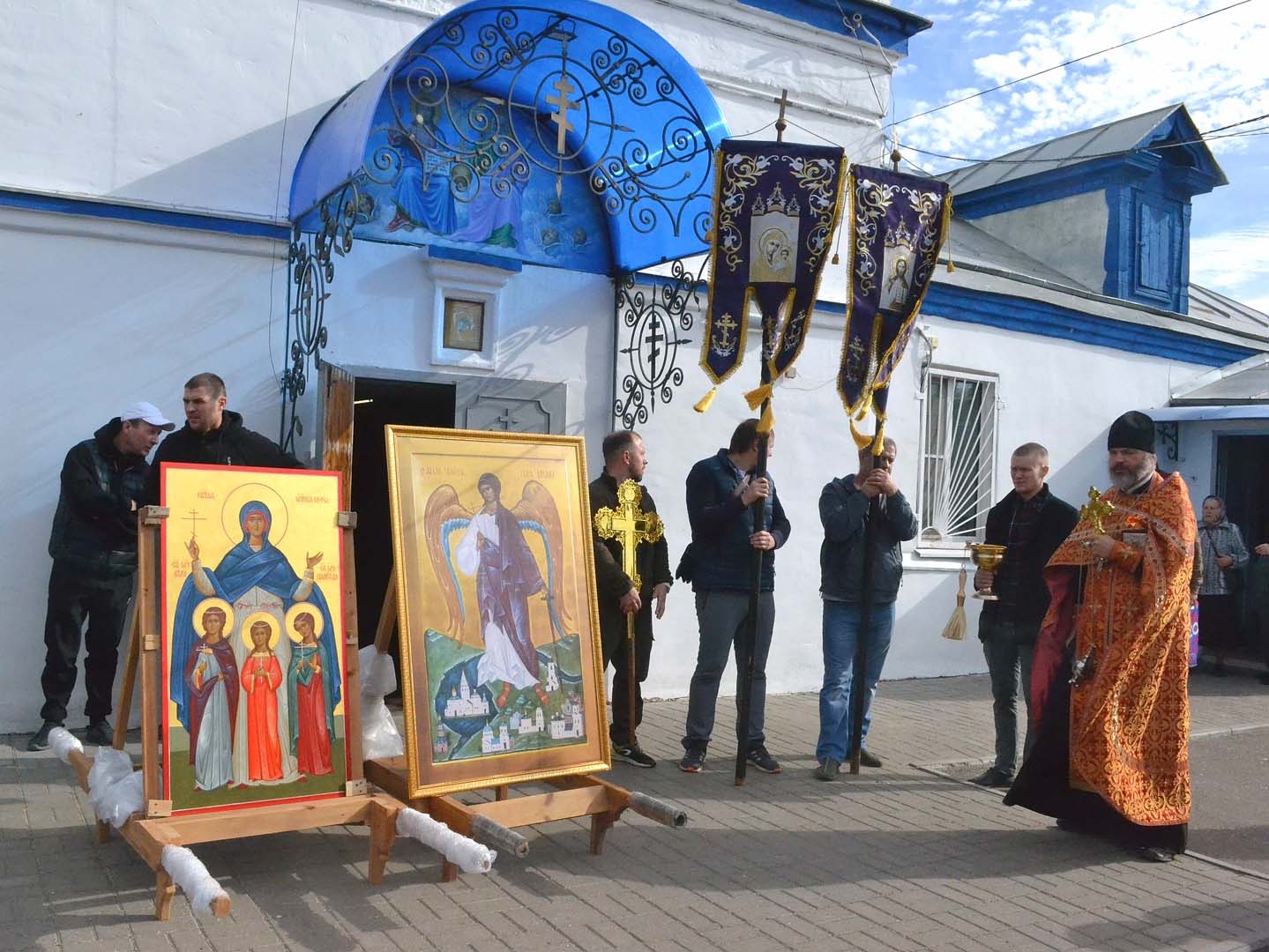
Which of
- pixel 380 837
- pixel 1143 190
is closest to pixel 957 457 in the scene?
pixel 1143 190

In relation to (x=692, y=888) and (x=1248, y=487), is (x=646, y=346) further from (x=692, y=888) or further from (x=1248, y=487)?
(x=1248, y=487)

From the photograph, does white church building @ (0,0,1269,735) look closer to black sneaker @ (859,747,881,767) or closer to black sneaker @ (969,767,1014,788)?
black sneaker @ (859,747,881,767)

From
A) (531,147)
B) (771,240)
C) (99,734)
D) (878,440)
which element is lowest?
(99,734)

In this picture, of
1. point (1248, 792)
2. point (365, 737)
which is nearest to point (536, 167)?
point (365, 737)

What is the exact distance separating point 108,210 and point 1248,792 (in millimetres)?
7072

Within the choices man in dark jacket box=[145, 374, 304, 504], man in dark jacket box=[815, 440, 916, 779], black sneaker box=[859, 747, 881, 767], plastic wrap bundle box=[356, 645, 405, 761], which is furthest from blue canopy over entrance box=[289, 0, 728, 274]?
black sneaker box=[859, 747, 881, 767]

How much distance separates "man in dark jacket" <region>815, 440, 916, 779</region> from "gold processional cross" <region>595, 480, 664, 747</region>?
978 millimetres

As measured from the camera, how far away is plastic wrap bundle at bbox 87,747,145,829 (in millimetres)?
4051

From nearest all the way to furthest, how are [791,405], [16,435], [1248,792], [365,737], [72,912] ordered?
[72,912], [365,737], [16,435], [1248,792], [791,405]

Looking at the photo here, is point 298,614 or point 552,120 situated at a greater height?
point 552,120

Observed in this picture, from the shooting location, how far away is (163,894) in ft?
12.1

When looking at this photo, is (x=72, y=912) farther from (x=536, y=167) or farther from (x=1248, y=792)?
(x=1248, y=792)

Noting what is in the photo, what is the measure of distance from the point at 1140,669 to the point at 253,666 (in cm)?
373

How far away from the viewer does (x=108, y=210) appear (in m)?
6.14
